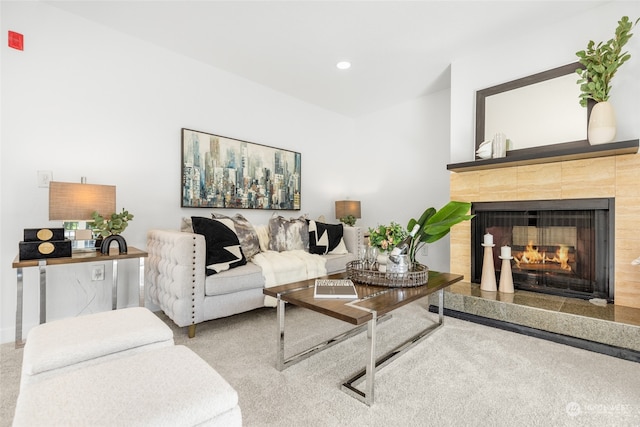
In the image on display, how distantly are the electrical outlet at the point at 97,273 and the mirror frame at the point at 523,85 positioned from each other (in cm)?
354

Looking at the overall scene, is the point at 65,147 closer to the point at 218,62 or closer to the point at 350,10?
the point at 218,62

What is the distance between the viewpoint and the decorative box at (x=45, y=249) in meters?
1.86

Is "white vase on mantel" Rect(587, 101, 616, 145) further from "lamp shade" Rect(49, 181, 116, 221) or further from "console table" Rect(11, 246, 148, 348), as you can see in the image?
"lamp shade" Rect(49, 181, 116, 221)

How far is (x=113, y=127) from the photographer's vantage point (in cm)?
251

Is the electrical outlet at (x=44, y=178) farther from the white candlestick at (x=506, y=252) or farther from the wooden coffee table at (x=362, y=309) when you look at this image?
the white candlestick at (x=506, y=252)

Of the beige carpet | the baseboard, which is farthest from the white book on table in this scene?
the baseboard

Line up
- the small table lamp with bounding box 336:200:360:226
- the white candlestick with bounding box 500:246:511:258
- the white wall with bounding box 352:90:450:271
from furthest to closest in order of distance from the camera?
the small table lamp with bounding box 336:200:360:226
the white wall with bounding box 352:90:450:271
the white candlestick with bounding box 500:246:511:258

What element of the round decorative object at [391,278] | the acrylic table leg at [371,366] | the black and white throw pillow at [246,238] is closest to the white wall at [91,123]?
the black and white throw pillow at [246,238]

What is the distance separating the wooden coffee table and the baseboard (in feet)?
1.88

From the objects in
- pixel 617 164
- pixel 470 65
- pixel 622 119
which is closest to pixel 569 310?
pixel 617 164

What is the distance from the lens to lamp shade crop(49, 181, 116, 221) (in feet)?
6.26

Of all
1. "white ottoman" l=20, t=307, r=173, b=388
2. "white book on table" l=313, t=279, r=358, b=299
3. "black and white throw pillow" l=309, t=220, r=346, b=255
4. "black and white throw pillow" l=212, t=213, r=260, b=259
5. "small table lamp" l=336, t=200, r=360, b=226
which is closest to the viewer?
"white ottoman" l=20, t=307, r=173, b=388

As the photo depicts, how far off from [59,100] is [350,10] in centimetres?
233

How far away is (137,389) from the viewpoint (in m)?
0.77
